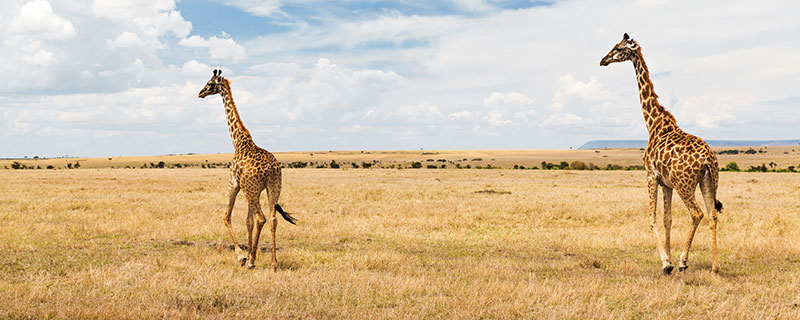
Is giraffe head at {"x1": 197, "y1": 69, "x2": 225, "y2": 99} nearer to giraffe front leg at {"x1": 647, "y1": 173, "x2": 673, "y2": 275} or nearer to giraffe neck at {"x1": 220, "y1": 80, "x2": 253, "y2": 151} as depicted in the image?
giraffe neck at {"x1": 220, "y1": 80, "x2": 253, "y2": 151}

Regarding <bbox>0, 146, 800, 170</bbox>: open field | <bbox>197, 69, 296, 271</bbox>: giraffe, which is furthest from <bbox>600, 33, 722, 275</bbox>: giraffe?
<bbox>0, 146, 800, 170</bbox>: open field

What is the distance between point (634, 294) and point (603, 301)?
92cm

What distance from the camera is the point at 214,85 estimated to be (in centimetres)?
1293

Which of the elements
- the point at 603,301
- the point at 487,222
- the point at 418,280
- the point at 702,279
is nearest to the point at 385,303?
the point at 418,280

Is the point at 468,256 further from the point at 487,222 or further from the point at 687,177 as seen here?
the point at 487,222

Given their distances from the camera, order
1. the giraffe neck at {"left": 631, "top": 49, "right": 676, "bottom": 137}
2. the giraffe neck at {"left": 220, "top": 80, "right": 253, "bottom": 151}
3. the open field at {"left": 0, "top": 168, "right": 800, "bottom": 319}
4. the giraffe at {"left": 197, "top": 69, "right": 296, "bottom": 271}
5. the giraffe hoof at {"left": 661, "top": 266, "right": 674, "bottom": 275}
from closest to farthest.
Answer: the open field at {"left": 0, "top": 168, "right": 800, "bottom": 319} → the giraffe hoof at {"left": 661, "top": 266, "right": 674, "bottom": 275} → the giraffe at {"left": 197, "top": 69, "right": 296, "bottom": 271} → the giraffe neck at {"left": 631, "top": 49, "right": 676, "bottom": 137} → the giraffe neck at {"left": 220, "top": 80, "right": 253, "bottom": 151}

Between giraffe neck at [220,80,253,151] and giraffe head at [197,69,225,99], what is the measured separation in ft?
0.32

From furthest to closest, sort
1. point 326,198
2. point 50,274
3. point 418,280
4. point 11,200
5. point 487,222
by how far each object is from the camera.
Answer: point 326,198, point 11,200, point 487,222, point 50,274, point 418,280

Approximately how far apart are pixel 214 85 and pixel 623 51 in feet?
29.5

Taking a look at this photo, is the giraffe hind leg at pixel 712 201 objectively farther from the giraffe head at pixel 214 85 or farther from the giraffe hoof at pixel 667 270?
the giraffe head at pixel 214 85

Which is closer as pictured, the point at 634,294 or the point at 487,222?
the point at 634,294

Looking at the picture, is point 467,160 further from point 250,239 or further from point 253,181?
point 253,181

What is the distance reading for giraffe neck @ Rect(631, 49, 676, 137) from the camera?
1189 centimetres

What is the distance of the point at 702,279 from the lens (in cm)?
1005
